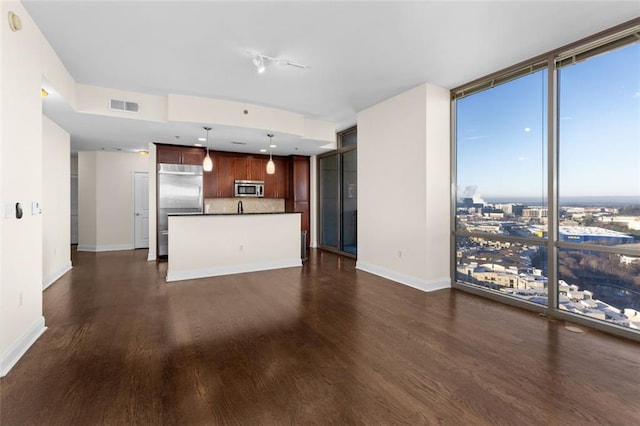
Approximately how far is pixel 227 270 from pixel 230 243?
1.54ft

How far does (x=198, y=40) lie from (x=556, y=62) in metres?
3.84

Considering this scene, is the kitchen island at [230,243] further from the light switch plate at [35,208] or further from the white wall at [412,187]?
the light switch plate at [35,208]

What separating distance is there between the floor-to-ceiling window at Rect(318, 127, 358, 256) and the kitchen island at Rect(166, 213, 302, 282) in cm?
164

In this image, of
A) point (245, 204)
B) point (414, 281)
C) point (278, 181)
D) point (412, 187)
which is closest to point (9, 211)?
point (412, 187)

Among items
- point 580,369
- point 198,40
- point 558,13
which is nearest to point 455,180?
point 558,13

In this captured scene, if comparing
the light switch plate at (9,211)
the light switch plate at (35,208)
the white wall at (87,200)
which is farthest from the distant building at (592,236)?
the white wall at (87,200)

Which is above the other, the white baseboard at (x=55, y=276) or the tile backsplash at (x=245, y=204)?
the tile backsplash at (x=245, y=204)

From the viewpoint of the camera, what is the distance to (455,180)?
449 centimetres

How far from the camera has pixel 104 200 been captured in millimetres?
7656

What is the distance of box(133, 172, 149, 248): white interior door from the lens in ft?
26.3

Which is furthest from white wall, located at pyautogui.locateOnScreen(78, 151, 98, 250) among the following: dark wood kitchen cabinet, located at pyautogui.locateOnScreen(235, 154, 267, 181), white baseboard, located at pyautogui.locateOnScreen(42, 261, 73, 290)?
dark wood kitchen cabinet, located at pyautogui.locateOnScreen(235, 154, 267, 181)

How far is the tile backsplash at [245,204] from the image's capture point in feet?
24.9

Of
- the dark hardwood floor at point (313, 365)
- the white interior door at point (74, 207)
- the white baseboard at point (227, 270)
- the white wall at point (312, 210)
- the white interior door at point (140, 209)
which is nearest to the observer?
the dark hardwood floor at point (313, 365)

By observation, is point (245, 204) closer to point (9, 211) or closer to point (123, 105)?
point (123, 105)
